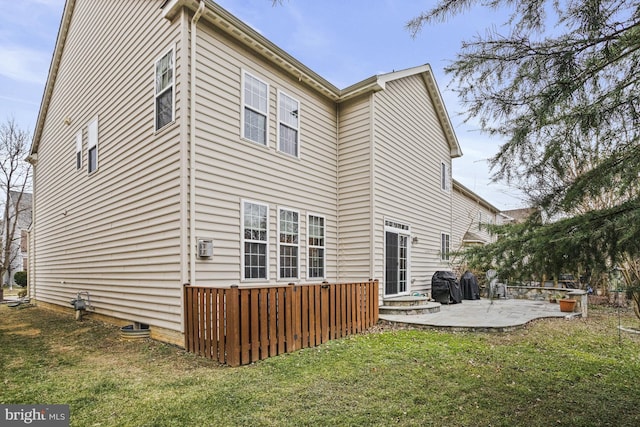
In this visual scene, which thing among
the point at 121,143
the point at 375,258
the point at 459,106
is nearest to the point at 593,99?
the point at 459,106

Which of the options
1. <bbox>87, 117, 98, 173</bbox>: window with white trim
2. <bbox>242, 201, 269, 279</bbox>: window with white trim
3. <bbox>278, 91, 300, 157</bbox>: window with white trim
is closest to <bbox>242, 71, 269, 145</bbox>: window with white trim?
<bbox>278, 91, 300, 157</bbox>: window with white trim

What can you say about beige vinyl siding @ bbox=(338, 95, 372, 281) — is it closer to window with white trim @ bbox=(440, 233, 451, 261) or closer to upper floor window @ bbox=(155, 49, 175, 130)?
upper floor window @ bbox=(155, 49, 175, 130)

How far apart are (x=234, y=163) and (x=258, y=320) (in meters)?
3.22

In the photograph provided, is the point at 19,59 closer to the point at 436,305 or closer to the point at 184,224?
the point at 184,224

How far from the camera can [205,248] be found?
21.1ft

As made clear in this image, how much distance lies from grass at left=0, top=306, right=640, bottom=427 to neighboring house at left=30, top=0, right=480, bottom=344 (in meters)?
1.55

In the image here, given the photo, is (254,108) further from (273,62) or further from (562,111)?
(562,111)

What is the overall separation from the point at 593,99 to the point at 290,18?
2.48 metres

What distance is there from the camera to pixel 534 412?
3.58m

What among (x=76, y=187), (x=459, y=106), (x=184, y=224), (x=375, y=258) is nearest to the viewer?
(x=459, y=106)

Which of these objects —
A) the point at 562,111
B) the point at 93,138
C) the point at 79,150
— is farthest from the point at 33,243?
the point at 562,111

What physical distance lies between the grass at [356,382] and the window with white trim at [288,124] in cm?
451

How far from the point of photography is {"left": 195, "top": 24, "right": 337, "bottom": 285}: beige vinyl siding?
6.71m

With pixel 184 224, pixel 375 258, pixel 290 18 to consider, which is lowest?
pixel 375 258
